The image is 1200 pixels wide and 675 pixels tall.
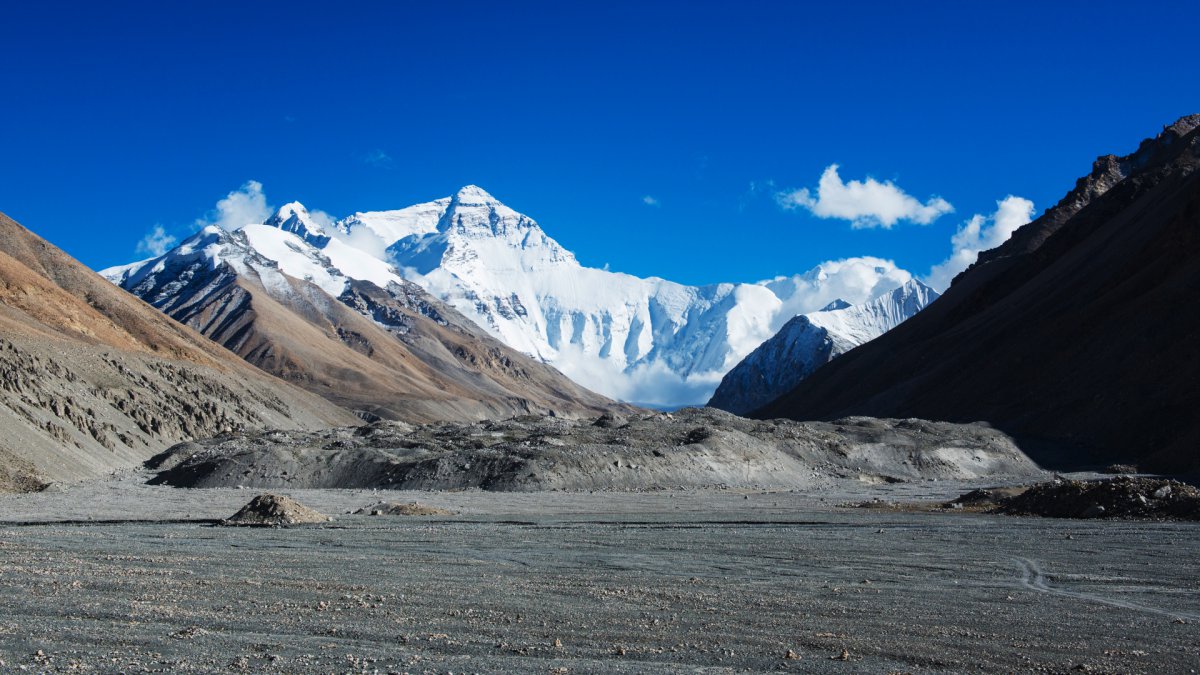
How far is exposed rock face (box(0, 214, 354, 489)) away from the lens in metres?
71.7

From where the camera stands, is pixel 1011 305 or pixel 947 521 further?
pixel 1011 305

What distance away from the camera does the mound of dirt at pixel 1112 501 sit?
132ft

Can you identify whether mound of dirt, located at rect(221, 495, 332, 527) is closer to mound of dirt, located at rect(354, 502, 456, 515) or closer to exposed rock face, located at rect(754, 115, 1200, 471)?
mound of dirt, located at rect(354, 502, 456, 515)

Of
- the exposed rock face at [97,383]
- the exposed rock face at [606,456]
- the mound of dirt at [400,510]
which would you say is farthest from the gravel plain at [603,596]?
the exposed rock face at [97,383]

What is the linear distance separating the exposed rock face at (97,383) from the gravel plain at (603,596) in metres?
34.9

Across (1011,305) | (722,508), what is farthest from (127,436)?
(1011,305)

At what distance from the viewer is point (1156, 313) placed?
9219 cm

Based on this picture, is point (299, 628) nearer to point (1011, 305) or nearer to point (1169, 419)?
point (1169, 419)

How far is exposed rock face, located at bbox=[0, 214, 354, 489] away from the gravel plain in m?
34.9

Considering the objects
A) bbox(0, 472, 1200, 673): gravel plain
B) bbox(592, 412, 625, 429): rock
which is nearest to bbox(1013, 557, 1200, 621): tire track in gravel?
bbox(0, 472, 1200, 673): gravel plain

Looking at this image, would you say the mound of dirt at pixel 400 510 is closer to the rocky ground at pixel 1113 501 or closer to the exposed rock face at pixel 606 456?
the exposed rock face at pixel 606 456

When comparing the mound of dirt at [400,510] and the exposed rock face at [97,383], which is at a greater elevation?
the exposed rock face at [97,383]

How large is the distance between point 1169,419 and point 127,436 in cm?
8046

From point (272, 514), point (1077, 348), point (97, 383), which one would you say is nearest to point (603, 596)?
point (272, 514)
